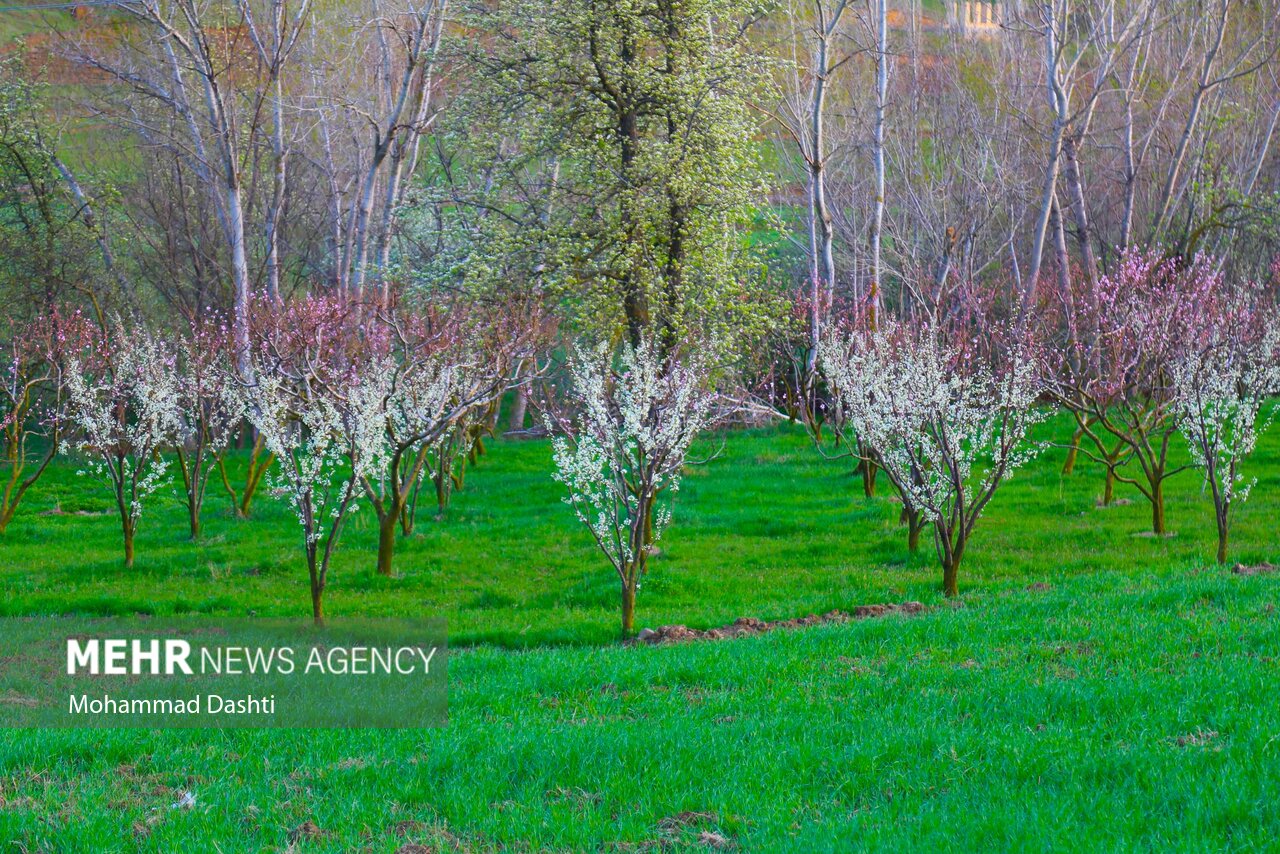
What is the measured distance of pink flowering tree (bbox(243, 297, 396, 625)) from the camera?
1177 cm

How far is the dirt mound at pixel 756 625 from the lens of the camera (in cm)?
1090

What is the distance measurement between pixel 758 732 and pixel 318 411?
7.79 m

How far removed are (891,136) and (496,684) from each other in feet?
94.2

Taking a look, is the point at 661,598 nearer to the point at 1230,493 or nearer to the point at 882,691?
the point at 882,691

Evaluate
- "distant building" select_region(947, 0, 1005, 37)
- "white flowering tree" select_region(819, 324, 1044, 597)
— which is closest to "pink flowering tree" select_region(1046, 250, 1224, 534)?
"white flowering tree" select_region(819, 324, 1044, 597)

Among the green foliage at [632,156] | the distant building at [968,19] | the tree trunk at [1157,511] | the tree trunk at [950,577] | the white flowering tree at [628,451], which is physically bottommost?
the tree trunk at [950,577]

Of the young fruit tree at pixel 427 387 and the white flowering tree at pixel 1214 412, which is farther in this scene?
the young fruit tree at pixel 427 387

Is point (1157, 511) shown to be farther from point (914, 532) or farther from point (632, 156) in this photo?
point (632, 156)

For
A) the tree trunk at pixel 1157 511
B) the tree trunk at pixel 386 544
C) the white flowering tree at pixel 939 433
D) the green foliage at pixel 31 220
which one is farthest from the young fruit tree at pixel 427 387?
the green foliage at pixel 31 220

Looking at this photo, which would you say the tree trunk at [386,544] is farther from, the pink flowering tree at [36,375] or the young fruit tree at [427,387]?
the pink flowering tree at [36,375]

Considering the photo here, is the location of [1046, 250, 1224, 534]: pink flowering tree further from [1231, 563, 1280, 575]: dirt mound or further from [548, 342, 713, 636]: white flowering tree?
[548, 342, 713, 636]: white flowering tree

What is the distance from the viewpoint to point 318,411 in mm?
12742

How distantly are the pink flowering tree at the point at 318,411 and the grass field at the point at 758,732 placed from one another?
130 cm

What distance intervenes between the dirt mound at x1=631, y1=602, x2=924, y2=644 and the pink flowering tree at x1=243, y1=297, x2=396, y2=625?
369 cm
